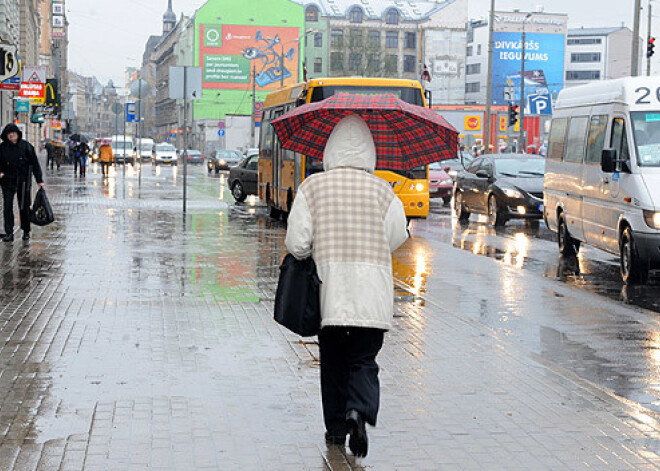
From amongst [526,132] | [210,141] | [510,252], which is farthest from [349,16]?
[510,252]

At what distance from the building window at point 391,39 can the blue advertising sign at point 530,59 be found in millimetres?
10914

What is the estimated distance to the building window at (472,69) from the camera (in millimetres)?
134625

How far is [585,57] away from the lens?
154m

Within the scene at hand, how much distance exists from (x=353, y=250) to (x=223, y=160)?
58.7 meters

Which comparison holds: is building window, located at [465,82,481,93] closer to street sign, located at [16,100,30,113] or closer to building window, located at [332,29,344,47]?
building window, located at [332,29,344,47]

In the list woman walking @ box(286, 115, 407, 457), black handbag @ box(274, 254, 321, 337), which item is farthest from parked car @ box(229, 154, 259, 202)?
black handbag @ box(274, 254, 321, 337)

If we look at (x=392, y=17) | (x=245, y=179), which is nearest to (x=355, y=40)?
(x=392, y=17)

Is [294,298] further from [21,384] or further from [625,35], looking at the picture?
[625,35]

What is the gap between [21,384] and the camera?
7.27 metres

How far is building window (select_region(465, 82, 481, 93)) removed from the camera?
445 ft

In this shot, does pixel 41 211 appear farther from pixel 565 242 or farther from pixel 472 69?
pixel 472 69

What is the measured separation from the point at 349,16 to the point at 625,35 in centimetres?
4869

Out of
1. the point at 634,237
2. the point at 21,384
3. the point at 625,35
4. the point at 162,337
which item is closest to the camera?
the point at 21,384

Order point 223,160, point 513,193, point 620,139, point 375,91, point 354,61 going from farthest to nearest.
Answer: point 354,61
point 223,160
point 513,193
point 375,91
point 620,139
